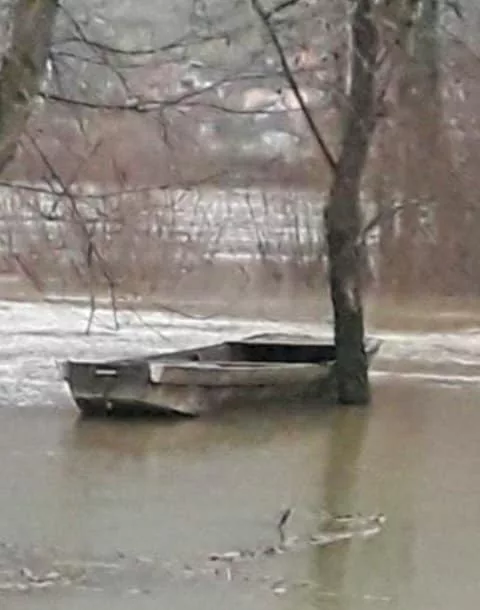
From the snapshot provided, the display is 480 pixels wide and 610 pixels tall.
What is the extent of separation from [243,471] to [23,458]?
5.28ft

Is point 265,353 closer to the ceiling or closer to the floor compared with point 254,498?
closer to the floor

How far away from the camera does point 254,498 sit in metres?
10.6

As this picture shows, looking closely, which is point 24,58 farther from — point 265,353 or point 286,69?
point 265,353

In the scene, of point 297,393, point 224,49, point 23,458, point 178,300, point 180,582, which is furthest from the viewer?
point 178,300

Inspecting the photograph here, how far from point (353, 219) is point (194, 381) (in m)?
1.83

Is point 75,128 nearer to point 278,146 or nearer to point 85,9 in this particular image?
point 85,9

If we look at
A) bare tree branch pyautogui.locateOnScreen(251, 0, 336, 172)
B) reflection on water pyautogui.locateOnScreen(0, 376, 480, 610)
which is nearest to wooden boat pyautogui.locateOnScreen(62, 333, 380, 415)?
reflection on water pyautogui.locateOnScreen(0, 376, 480, 610)

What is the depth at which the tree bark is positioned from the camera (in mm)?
7879

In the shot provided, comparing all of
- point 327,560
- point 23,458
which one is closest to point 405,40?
point 23,458

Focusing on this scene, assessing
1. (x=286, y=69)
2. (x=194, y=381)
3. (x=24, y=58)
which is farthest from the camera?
(x=194, y=381)

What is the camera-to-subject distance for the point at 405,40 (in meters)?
13.3

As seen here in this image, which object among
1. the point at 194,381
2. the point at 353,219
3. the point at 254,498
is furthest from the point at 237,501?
the point at 353,219

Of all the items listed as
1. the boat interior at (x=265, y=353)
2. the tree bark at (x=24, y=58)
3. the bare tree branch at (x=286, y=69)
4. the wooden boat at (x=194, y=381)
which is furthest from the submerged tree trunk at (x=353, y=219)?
the tree bark at (x=24, y=58)

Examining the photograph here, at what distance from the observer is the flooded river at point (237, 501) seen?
27.0 ft
